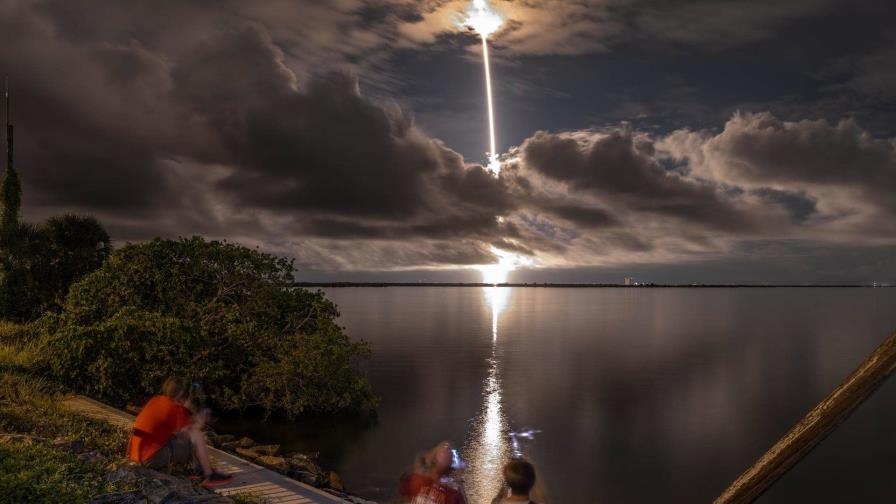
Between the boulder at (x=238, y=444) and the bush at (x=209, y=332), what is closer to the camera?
the boulder at (x=238, y=444)

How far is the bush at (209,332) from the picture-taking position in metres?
26.4

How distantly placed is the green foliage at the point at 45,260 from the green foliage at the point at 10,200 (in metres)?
0.43

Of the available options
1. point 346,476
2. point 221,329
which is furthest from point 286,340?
point 346,476

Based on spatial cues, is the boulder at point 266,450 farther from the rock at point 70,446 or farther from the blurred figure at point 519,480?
the blurred figure at point 519,480

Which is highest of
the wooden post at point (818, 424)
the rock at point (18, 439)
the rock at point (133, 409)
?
the wooden post at point (818, 424)

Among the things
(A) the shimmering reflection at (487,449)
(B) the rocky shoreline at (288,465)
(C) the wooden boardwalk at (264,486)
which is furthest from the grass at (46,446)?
(A) the shimmering reflection at (487,449)

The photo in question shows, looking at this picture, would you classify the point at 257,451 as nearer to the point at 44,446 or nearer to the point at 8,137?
the point at 44,446

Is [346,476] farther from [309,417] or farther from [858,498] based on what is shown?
[858,498]

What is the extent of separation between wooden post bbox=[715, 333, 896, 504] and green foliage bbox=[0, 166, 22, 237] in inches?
1880

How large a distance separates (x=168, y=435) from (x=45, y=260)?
41.8 meters

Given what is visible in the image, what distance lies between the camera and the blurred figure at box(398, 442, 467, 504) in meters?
9.88

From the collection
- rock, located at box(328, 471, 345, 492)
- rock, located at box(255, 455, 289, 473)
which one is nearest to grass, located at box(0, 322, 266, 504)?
rock, located at box(255, 455, 289, 473)

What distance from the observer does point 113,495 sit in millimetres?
9594

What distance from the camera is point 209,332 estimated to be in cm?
3078
